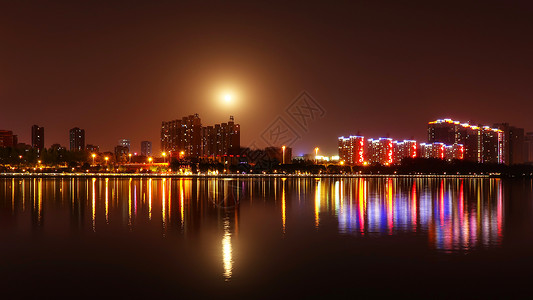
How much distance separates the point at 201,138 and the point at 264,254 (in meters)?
143

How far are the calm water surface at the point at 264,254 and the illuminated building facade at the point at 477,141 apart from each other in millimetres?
165358

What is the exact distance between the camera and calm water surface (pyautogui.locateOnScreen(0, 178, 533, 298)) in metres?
9.99

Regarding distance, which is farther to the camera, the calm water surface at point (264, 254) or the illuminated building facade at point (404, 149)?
the illuminated building facade at point (404, 149)

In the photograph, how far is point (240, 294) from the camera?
9.41m

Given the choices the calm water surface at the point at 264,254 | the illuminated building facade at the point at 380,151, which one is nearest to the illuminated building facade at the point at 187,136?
the illuminated building facade at the point at 380,151

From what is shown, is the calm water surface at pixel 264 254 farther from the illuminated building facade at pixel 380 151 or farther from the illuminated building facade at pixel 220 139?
the illuminated building facade at pixel 380 151

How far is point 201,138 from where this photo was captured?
155m

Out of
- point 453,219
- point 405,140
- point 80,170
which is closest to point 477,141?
point 405,140

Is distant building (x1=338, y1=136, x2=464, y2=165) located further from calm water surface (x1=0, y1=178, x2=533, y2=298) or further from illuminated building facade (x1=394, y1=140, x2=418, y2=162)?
calm water surface (x1=0, y1=178, x2=533, y2=298)

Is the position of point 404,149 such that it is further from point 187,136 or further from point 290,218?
point 290,218

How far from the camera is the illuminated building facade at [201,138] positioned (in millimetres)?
150875

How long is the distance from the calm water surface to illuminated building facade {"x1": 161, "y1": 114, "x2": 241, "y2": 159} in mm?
127979

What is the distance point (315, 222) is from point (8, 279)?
1163cm

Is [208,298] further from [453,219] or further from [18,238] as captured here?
[453,219]
